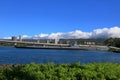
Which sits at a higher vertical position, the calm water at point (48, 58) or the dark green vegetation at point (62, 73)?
the dark green vegetation at point (62, 73)

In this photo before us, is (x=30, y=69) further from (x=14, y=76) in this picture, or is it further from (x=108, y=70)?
(x=108, y=70)

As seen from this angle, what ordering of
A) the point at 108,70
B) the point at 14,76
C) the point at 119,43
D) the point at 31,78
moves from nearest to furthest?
the point at 31,78, the point at 14,76, the point at 108,70, the point at 119,43

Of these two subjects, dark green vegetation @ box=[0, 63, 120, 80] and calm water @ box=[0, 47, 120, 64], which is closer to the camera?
dark green vegetation @ box=[0, 63, 120, 80]

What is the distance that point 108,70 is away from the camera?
11.6 metres

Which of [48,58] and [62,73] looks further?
[48,58]

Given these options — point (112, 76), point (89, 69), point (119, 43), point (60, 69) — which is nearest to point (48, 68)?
point (60, 69)

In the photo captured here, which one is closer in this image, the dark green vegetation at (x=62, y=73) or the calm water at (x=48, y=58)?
the dark green vegetation at (x=62, y=73)

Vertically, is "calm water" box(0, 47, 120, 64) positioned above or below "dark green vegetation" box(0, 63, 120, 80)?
below

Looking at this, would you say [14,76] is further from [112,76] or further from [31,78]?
[112,76]

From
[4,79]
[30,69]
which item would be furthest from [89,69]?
[4,79]

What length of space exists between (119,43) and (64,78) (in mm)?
188272

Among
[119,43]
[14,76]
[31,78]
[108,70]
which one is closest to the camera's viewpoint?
[31,78]

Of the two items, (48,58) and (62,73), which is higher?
(62,73)

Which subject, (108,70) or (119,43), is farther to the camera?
(119,43)
